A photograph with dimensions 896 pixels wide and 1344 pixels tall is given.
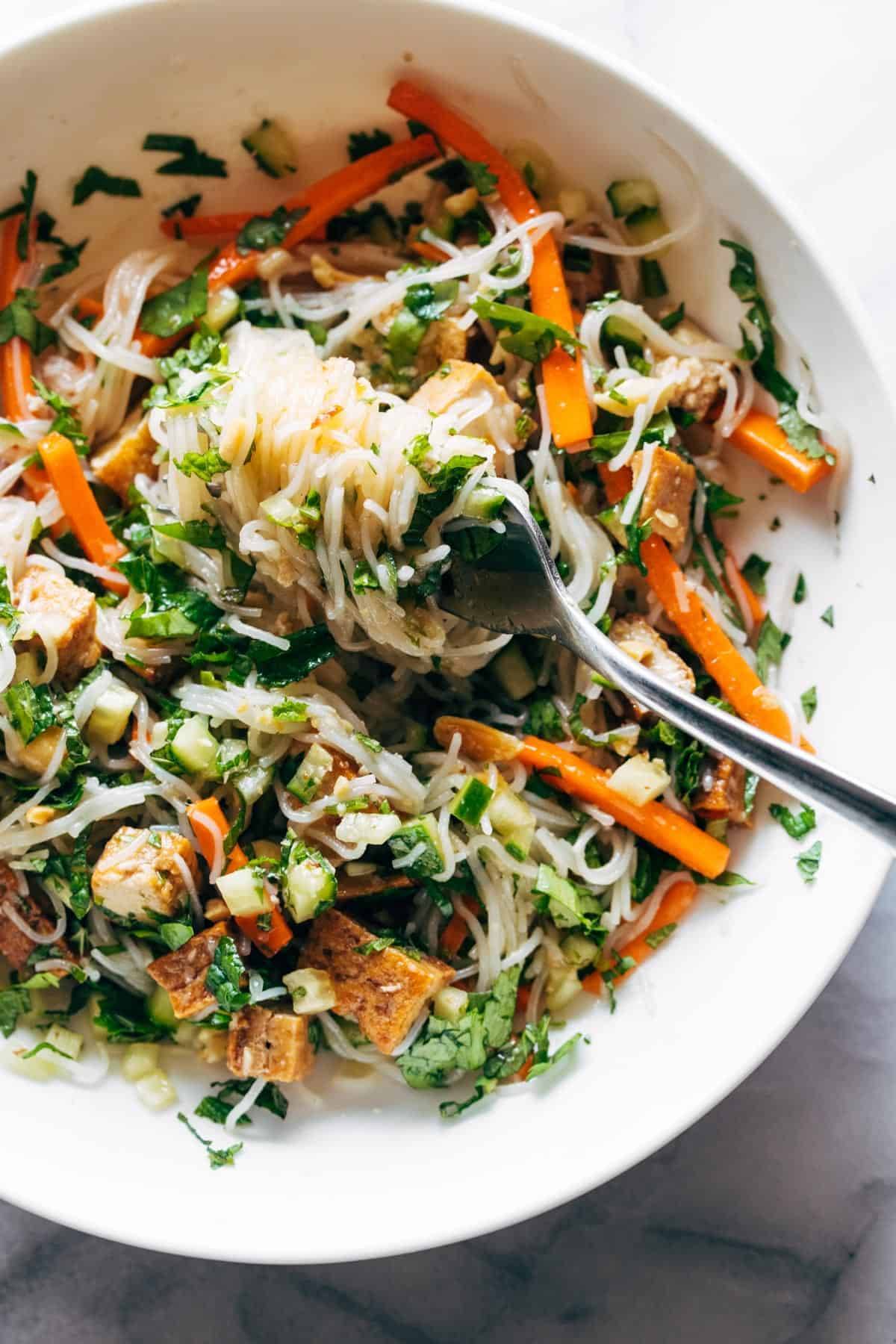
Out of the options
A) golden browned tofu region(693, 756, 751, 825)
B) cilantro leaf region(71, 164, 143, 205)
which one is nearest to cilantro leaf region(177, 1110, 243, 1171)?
golden browned tofu region(693, 756, 751, 825)

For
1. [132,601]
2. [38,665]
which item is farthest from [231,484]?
[38,665]

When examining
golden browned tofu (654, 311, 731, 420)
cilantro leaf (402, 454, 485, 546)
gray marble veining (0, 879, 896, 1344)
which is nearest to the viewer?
cilantro leaf (402, 454, 485, 546)

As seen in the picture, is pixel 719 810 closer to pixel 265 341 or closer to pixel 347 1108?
pixel 347 1108

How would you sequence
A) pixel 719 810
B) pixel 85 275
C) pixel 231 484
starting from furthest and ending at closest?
1. pixel 85 275
2. pixel 719 810
3. pixel 231 484

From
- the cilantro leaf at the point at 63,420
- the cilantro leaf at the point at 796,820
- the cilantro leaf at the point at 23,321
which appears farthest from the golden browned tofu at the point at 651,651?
the cilantro leaf at the point at 23,321

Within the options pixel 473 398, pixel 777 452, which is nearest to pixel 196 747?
pixel 473 398

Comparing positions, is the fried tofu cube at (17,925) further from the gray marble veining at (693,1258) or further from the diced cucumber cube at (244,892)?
the gray marble veining at (693,1258)

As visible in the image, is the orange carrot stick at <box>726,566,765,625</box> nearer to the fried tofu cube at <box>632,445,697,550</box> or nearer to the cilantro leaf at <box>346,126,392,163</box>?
the fried tofu cube at <box>632,445,697,550</box>
